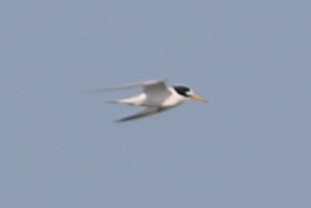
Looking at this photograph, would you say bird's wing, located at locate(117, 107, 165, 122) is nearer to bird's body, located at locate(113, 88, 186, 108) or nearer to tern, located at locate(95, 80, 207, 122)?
tern, located at locate(95, 80, 207, 122)

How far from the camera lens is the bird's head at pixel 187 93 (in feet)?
156

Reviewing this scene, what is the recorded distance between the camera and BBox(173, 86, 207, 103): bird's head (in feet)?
156

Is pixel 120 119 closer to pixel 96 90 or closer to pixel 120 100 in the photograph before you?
pixel 120 100

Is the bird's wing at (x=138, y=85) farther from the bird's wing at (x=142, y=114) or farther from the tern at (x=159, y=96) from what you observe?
the bird's wing at (x=142, y=114)

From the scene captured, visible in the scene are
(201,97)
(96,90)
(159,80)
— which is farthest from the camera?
(201,97)

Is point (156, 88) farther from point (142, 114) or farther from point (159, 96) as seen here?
point (142, 114)

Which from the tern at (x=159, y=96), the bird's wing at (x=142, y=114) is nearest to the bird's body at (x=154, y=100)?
the tern at (x=159, y=96)

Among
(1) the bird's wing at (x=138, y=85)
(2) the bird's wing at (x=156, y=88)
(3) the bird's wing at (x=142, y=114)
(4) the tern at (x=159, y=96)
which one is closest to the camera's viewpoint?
(1) the bird's wing at (x=138, y=85)

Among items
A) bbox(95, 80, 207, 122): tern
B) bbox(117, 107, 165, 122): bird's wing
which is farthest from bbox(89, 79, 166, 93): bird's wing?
bbox(117, 107, 165, 122): bird's wing

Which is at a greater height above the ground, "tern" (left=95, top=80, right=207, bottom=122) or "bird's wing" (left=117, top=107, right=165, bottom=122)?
"bird's wing" (left=117, top=107, right=165, bottom=122)

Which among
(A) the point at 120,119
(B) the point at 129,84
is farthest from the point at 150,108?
(B) the point at 129,84

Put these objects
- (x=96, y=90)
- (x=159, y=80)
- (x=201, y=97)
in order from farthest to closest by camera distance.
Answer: (x=201, y=97)
(x=159, y=80)
(x=96, y=90)

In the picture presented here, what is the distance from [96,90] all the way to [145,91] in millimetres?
6891

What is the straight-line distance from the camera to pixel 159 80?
150 feet
